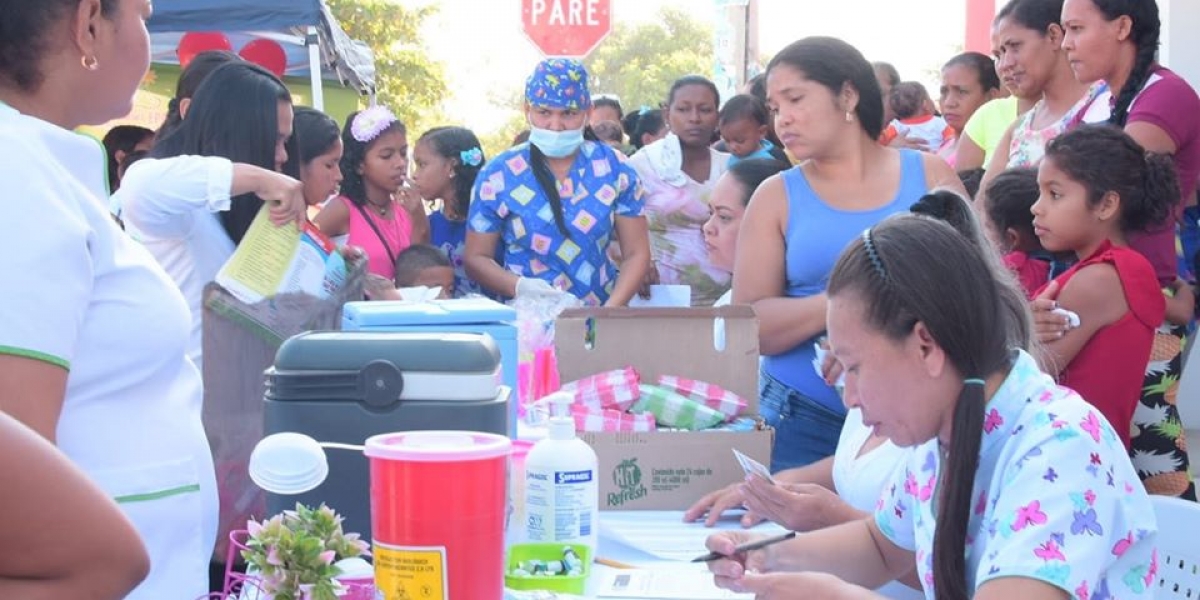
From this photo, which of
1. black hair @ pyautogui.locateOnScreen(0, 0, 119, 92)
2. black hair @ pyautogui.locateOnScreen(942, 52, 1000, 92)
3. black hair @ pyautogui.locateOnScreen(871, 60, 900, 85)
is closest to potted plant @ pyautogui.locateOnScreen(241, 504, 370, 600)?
black hair @ pyautogui.locateOnScreen(0, 0, 119, 92)

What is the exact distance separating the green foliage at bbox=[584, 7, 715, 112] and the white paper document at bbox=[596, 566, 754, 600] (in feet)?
115

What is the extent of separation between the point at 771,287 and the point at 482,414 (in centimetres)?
129

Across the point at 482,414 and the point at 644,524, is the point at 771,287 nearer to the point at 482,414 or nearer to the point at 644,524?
the point at 644,524

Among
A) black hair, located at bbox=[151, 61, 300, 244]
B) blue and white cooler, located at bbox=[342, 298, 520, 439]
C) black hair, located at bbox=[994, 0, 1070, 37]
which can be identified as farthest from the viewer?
black hair, located at bbox=[994, 0, 1070, 37]

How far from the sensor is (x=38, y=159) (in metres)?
1.34

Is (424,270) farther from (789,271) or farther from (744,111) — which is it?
(744,111)

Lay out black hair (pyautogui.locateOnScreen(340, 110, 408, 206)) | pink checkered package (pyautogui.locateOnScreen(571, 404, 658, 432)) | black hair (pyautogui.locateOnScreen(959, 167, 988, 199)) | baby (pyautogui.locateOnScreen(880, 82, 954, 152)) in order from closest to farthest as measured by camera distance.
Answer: pink checkered package (pyautogui.locateOnScreen(571, 404, 658, 432)) → black hair (pyautogui.locateOnScreen(959, 167, 988, 199)) → black hair (pyautogui.locateOnScreen(340, 110, 408, 206)) → baby (pyautogui.locateOnScreen(880, 82, 954, 152))

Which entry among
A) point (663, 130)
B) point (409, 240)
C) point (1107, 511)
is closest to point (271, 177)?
point (1107, 511)

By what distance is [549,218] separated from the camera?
4.09 metres

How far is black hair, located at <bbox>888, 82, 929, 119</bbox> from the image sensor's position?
7316 mm

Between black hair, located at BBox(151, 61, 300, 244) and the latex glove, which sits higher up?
black hair, located at BBox(151, 61, 300, 244)

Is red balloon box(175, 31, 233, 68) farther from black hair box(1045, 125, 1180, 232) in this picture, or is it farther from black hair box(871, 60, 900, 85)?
black hair box(1045, 125, 1180, 232)

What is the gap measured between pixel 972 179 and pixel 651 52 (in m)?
36.8

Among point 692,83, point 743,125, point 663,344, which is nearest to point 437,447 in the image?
point 663,344
